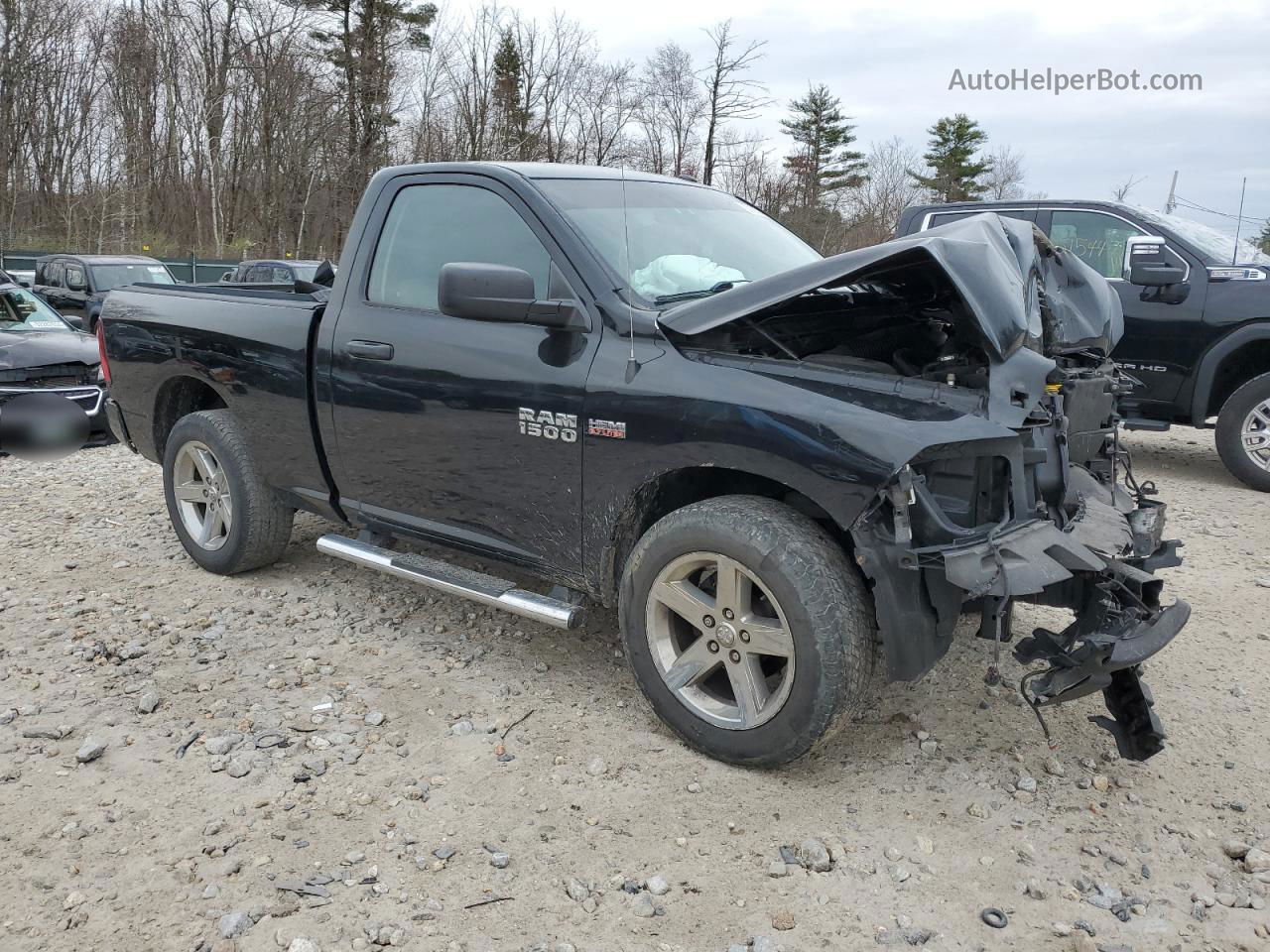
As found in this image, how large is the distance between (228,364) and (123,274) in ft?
43.3

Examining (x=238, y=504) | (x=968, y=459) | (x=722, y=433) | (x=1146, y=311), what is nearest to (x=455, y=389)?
(x=722, y=433)

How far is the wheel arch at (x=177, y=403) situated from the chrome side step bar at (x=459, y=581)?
1460mm

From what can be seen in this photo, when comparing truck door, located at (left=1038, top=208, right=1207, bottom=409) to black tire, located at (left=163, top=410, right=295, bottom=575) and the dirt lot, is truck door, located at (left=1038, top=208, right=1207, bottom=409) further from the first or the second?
black tire, located at (left=163, top=410, right=295, bottom=575)

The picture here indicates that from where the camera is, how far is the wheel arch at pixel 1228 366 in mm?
7184

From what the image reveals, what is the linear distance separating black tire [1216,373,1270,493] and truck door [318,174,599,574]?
6.04 meters

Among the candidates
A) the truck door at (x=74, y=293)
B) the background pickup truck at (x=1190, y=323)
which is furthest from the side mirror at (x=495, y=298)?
the truck door at (x=74, y=293)

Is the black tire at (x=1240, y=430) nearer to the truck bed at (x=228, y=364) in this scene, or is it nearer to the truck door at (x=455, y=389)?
the truck door at (x=455, y=389)

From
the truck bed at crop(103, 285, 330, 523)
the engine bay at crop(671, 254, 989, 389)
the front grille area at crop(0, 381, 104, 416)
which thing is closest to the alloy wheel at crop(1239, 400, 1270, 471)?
the engine bay at crop(671, 254, 989, 389)

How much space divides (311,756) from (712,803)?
1375 mm

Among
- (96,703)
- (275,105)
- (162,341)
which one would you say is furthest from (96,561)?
(275,105)

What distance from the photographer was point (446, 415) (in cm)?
372

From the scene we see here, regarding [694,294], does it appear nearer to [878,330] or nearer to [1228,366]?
[878,330]

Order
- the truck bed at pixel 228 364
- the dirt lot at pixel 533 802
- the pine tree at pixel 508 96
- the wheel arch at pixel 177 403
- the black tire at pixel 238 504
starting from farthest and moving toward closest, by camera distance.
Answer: the pine tree at pixel 508 96, the wheel arch at pixel 177 403, the black tire at pixel 238 504, the truck bed at pixel 228 364, the dirt lot at pixel 533 802

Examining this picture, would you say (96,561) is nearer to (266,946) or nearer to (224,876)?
(224,876)
